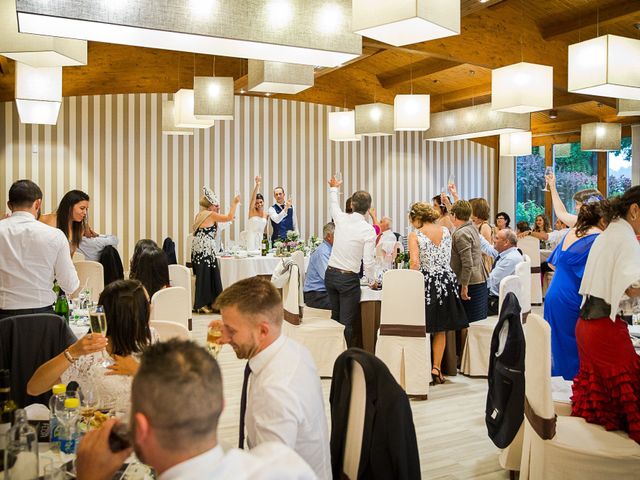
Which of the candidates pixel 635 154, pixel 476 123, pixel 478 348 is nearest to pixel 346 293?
pixel 478 348

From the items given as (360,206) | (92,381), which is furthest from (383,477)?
(360,206)

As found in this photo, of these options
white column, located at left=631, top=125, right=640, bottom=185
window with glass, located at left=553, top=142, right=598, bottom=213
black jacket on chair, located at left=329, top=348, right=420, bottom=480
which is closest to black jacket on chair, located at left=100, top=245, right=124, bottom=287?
black jacket on chair, located at left=329, top=348, right=420, bottom=480

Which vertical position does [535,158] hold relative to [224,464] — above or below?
above

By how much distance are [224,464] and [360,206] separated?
4.75m

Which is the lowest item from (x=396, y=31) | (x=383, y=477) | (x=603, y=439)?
(x=603, y=439)

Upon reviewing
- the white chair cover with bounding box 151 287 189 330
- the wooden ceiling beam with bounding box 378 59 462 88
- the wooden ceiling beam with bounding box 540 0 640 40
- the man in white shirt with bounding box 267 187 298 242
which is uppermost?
the wooden ceiling beam with bounding box 378 59 462 88

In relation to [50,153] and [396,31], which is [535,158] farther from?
[396,31]

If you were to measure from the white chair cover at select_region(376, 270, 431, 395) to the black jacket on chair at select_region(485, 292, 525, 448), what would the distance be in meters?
1.59

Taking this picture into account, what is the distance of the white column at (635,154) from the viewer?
12.3 metres

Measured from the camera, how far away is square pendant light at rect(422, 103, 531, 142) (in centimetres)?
887

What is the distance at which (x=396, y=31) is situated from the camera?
341cm

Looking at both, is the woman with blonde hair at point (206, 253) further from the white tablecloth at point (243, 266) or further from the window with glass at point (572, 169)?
the window with glass at point (572, 169)

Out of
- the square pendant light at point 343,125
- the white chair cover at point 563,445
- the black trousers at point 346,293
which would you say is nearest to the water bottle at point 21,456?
the white chair cover at point 563,445

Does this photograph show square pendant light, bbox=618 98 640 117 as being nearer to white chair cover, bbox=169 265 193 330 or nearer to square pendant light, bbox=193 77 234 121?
square pendant light, bbox=193 77 234 121
